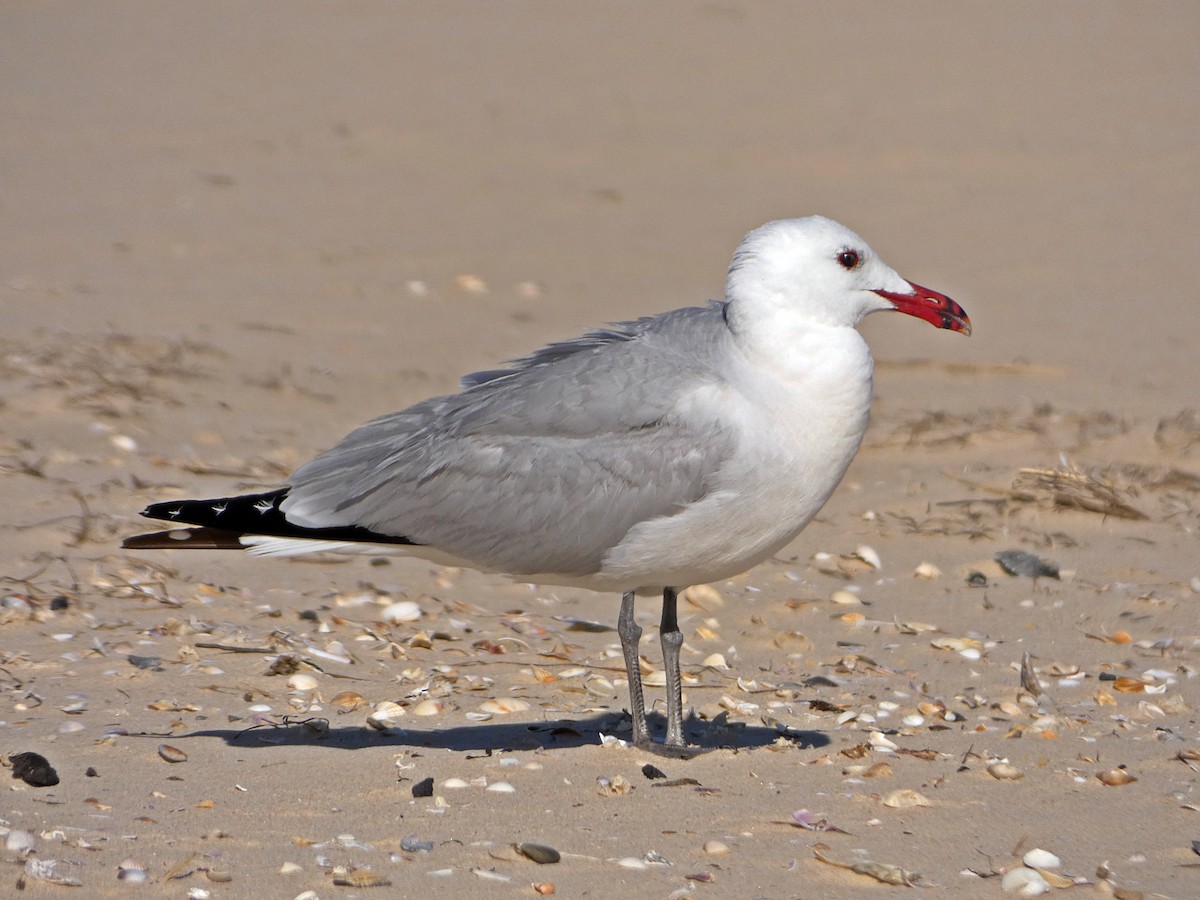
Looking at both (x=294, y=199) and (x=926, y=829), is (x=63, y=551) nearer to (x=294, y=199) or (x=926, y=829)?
(x=926, y=829)

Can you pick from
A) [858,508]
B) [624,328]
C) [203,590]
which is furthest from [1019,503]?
[203,590]

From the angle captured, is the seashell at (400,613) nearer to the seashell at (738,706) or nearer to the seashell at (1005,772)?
the seashell at (738,706)

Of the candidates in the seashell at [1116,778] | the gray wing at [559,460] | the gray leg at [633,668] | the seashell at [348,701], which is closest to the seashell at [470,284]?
the gray wing at [559,460]

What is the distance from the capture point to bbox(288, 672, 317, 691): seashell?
5340 millimetres

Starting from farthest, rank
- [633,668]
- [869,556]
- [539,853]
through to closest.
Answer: [869,556] < [633,668] < [539,853]

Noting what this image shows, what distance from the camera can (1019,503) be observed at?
763 cm

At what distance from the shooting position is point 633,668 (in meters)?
5.04


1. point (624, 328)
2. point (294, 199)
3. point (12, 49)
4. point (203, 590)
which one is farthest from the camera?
point (12, 49)

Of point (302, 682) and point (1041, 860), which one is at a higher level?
point (1041, 860)

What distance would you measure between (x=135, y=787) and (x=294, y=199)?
1003cm

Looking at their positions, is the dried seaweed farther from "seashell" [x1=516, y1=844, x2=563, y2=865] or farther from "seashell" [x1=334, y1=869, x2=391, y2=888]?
"seashell" [x1=334, y1=869, x2=391, y2=888]

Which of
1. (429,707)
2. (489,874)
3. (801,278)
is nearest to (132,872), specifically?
(489,874)

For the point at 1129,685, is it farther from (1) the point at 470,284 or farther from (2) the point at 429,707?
(1) the point at 470,284

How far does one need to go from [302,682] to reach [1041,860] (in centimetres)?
245
